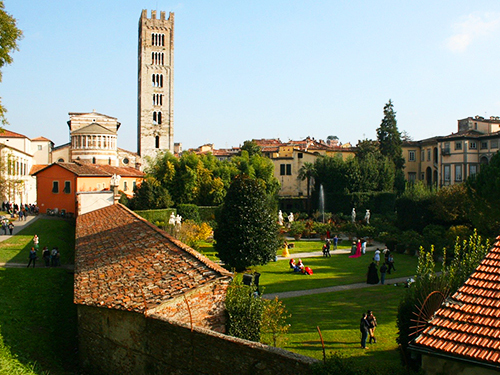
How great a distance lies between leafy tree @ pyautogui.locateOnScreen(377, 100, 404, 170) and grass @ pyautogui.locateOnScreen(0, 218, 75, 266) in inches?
1611

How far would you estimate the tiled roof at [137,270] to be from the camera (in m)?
10.8

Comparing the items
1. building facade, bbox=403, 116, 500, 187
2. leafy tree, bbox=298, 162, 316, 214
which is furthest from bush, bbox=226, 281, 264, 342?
building facade, bbox=403, 116, 500, 187

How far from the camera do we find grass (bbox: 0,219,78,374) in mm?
11423

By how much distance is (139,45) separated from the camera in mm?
79500

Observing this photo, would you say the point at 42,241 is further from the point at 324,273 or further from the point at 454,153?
the point at 454,153

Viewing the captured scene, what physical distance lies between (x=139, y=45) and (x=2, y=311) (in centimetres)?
7170

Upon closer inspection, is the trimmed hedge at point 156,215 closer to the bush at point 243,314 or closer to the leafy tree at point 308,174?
the leafy tree at point 308,174

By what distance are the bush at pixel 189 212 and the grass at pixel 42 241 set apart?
8.82 m

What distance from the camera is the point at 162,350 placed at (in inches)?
376

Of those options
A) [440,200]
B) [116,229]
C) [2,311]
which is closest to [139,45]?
[440,200]

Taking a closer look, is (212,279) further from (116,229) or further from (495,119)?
(495,119)

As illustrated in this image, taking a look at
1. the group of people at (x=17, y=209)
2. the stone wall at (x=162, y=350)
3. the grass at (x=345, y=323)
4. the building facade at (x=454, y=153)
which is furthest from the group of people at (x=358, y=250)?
the building facade at (x=454, y=153)

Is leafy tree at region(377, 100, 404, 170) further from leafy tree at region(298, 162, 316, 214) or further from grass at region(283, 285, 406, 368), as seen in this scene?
grass at region(283, 285, 406, 368)

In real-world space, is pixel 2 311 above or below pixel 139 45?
below
